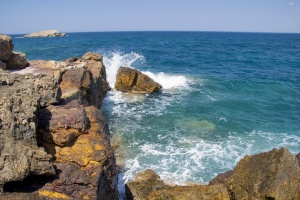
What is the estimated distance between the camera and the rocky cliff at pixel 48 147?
4.34 metres

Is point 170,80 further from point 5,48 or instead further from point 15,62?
point 5,48

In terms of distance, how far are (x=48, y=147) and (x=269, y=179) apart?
5634mm

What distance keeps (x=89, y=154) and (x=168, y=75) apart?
2509 centimetres

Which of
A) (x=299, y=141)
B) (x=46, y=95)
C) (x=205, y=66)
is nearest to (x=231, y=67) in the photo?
(x=205, y=66)

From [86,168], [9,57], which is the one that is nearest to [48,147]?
[86,168]

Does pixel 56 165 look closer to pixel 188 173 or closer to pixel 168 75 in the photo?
pixel 188 173

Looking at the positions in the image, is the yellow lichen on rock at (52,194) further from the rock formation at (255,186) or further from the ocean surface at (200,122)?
the ocean surface at (200,122)

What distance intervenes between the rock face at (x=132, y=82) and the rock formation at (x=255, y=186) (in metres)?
14.6

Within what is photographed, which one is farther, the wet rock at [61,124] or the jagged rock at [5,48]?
the jagged rock at [5,48]

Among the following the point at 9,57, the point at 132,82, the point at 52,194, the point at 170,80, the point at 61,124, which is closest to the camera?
the point at 52,194

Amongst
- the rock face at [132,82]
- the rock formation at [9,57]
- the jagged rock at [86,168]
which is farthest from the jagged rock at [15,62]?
the rock face at [132,82]

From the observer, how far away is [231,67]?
3634 centimetres

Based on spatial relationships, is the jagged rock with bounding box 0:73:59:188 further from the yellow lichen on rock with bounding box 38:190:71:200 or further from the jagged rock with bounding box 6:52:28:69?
the jagged rock with bounding box 6:52:28:69

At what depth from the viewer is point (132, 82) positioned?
2166 cm
